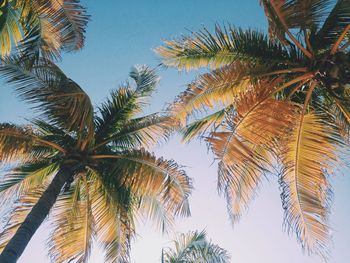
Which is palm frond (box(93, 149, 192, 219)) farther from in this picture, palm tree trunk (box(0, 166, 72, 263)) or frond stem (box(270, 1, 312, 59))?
frond stem (box(270, 1, 312, 59))

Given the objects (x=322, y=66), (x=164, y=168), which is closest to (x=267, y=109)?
(x=322, y=66)

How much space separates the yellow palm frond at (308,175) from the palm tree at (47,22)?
512cm

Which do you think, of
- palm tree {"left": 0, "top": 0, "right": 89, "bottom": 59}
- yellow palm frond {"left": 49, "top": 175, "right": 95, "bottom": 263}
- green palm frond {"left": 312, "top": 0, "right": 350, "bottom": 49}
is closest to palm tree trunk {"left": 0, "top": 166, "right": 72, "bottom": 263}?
yellow palm frond {"left": 49, "top": 175, "right": 95, "bottom": 263}

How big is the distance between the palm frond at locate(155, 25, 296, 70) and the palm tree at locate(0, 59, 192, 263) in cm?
171

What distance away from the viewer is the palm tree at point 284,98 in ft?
21.6

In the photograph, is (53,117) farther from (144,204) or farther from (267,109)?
(267,109)

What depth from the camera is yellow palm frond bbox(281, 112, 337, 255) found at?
282 inches

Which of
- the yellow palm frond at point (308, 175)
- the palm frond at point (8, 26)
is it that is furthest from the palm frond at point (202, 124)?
the palm frond at point (8, 26)

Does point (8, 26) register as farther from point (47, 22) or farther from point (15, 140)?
point (15, 140)

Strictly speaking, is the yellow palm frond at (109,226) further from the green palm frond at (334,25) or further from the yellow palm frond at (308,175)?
the green palm frond at (334,25)

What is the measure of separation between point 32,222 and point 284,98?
18.0 ft

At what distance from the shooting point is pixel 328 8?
22.6 feet

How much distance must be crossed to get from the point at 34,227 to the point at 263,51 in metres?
5.62

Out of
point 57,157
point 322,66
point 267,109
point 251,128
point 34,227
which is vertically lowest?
point 34,227
